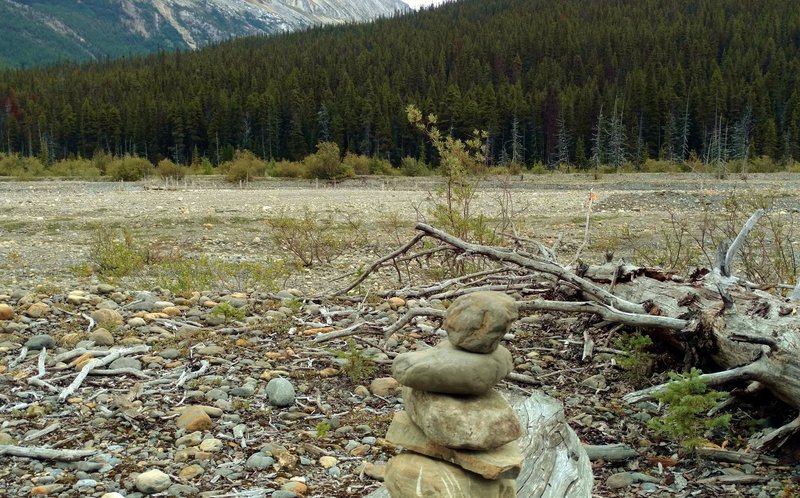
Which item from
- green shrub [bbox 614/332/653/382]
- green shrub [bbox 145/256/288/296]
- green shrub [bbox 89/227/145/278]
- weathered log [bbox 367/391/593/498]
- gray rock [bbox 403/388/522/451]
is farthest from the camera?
green shrub [bbox 89/227/145/278]

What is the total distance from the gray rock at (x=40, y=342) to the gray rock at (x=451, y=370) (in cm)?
440

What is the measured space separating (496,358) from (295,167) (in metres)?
49.6

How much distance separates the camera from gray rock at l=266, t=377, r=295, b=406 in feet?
16.4

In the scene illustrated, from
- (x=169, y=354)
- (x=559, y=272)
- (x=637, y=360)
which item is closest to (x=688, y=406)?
(x=637, y=360)

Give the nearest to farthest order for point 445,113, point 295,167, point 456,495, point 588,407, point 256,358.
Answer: point 456,495, point 588,407, point 256,358, point 295,167, point 445,113

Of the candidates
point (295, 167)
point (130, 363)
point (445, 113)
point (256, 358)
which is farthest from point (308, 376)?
point (445, 113)

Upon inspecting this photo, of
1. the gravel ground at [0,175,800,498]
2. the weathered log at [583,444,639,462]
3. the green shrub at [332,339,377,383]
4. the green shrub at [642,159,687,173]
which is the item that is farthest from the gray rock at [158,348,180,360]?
the green shrub at [642,159,687,173]

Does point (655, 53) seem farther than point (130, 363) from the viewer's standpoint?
Yes

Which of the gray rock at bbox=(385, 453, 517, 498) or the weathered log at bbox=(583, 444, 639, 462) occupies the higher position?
A: the gray rock at bbox=(385, 453, 517, 498)

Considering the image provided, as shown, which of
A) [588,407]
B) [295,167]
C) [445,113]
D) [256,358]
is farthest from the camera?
[445,113]

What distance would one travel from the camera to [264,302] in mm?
7840

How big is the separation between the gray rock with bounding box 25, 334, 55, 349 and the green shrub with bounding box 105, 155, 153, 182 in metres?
44.4

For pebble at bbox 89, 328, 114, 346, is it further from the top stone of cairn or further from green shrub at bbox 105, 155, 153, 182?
green shrub at bbox 105, 155, 153, 182

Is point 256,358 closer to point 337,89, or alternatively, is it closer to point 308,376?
point 308,376
